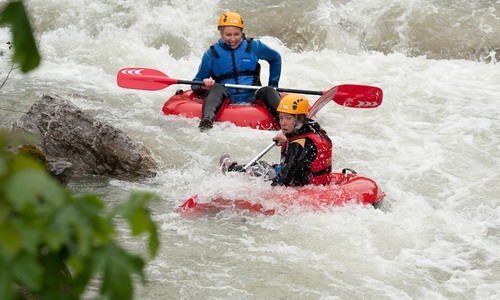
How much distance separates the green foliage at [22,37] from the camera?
167cm

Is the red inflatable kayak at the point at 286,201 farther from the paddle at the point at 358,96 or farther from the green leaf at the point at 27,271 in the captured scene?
the green leaf at the point at 27,271

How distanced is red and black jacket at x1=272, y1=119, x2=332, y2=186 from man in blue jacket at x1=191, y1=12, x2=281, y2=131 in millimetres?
2304

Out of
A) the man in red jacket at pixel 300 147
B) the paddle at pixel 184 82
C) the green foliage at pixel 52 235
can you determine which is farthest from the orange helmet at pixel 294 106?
the green foliage at pixel 52 235

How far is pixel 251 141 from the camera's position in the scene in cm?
823

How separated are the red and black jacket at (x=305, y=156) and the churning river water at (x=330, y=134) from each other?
0.85ft

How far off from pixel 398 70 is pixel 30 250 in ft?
33.1

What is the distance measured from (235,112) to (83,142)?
88.3 inches

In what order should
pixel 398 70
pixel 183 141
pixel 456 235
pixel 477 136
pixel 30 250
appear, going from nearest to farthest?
1. pixel 30 250
2. pixel 456 235
3. pixel 183 141
4. pixel 477 136
5. pixel 398 70

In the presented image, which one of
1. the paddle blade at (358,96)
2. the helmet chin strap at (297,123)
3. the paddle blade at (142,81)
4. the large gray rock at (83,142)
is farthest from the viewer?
the paddle blade at (142,81)

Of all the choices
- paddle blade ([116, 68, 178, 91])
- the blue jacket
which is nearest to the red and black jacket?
the blue jacket

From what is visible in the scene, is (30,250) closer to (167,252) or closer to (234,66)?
(167,252)

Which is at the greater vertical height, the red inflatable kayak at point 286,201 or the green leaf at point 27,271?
the green leaf at point 27,271

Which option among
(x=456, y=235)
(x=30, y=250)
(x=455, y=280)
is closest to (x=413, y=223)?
(x=456, y=235)

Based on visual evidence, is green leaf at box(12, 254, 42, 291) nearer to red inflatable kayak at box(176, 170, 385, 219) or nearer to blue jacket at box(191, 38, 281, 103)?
red inflatable kayak at box(176, 170, 385, 219)
